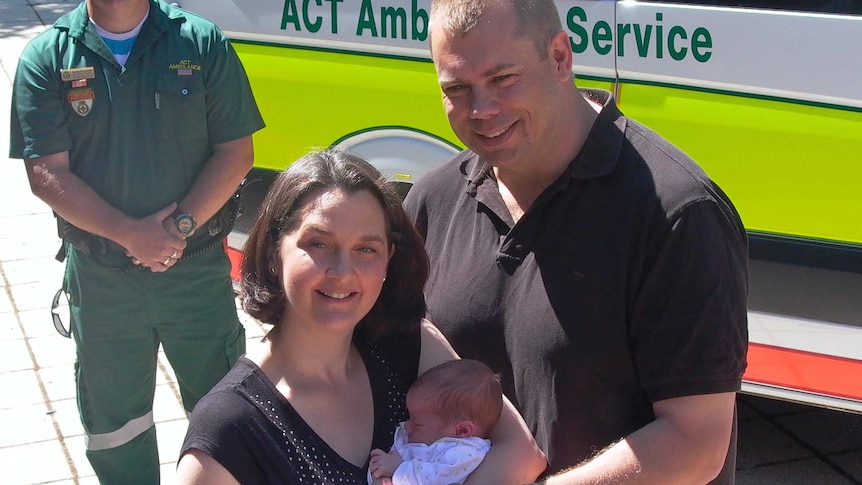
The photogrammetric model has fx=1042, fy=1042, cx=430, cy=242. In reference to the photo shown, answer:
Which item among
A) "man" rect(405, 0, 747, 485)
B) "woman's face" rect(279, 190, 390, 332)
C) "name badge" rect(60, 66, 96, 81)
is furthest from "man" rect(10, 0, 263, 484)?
"man" rect(405, 0, 747, 485)

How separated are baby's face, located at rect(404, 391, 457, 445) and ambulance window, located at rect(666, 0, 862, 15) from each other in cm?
185

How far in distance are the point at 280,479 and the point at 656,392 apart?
0.65 metres

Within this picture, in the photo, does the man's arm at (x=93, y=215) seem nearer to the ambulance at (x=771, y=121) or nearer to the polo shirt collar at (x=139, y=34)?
the polo shirt collar at (x=139, y=34)

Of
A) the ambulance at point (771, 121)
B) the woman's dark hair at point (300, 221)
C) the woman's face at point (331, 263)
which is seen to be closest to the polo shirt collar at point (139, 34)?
the ambulance at point (771, 121)

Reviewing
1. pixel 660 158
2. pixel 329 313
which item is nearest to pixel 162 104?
pixel 329 313

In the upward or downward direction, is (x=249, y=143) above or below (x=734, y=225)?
below

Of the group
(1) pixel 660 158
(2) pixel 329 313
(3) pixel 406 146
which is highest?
(1) pixel 660 158

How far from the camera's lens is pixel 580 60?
3.37 metres

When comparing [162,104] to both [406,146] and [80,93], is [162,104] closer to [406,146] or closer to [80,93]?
[80,93]

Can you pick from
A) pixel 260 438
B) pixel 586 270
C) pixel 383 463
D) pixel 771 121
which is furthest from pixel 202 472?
pixel 771 121

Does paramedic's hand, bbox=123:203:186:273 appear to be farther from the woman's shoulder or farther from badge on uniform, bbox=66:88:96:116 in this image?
the woman's shoulder

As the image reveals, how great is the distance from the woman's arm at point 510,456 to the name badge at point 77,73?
181cm

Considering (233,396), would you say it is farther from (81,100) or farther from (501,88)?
(81,100)

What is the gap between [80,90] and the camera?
10.2 ft
